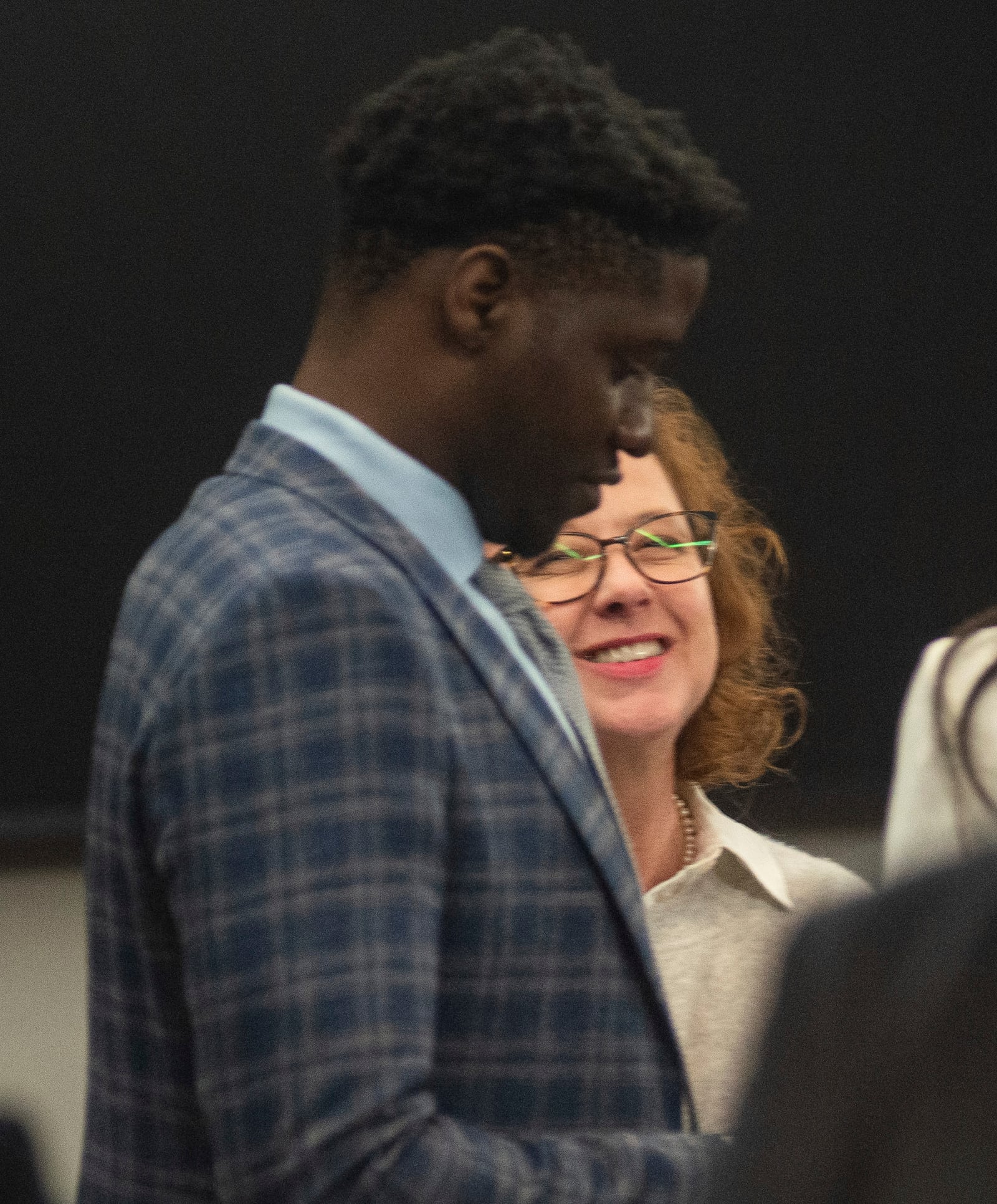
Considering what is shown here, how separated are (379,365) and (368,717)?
8.6 inches

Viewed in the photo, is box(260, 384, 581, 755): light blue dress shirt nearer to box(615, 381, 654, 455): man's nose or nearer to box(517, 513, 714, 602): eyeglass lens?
box(615, 381, 654, 455): man's nose

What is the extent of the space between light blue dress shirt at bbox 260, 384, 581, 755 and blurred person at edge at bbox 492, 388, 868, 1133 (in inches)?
25.3

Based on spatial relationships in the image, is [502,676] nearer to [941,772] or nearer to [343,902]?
[343,902]

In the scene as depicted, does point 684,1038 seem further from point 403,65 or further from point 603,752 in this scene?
point 403,65

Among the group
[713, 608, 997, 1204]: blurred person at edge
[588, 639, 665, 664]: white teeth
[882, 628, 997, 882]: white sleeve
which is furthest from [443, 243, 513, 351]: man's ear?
[588, 639, 665, 664]: white teeth

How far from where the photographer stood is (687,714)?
1.64 meters

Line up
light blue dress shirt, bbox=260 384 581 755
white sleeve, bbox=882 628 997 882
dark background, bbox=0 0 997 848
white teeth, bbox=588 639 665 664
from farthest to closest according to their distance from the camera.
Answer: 1. dark background, bbox=0 0 997 848
2. white teeth, bbox=588 639 665 664
3. white sleeve, bbox=882 628 997 882
4. light blue dress shirt, bbox=260 384 581 755

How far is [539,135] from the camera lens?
888mm

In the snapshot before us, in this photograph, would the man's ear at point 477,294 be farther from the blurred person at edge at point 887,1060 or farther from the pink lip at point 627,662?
the pink lip at point 627,662

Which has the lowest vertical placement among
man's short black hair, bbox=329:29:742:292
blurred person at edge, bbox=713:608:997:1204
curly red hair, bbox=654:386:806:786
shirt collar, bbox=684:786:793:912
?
shirt collar, bbox=684:786:793:912

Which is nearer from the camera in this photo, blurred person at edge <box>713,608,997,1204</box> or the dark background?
blurred person at edge <box>713,608,997,1204</box>

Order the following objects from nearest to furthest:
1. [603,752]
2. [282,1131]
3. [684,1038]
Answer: [282,1131], [684,1038], [603,752]

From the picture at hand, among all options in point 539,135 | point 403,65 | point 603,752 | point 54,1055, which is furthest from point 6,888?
point 539,135

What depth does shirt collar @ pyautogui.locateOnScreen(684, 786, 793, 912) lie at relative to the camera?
5.13 feet
